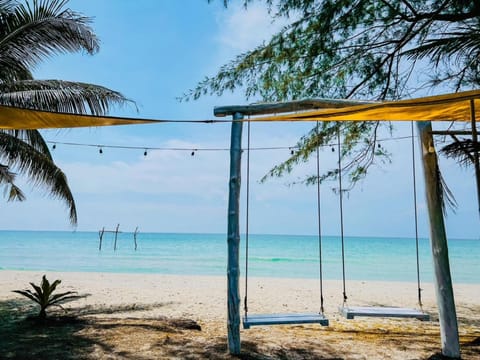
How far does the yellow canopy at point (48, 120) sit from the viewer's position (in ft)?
8.48

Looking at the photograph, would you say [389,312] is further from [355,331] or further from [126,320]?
[126,320]

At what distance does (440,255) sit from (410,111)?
1128mm

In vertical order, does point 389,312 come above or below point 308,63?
below

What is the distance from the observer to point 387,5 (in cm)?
366

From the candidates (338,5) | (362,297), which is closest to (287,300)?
(362,297)

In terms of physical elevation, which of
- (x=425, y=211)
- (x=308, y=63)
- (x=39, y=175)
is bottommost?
(x=425, y=211)

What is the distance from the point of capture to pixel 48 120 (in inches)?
108

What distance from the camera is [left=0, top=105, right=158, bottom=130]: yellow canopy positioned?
259 cm

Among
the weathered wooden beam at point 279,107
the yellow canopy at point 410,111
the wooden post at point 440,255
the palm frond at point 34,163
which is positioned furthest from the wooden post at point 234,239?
the palm frond at point 34,163

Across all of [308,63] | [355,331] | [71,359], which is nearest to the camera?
[71,359]

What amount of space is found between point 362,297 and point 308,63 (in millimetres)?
5257

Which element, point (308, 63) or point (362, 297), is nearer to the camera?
point (308, 63)

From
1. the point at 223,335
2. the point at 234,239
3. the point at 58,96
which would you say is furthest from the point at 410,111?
the point at 58,96

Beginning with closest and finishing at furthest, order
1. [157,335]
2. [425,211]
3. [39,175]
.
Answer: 1. [425,211]
2. [157,335]
3. [39,175]
